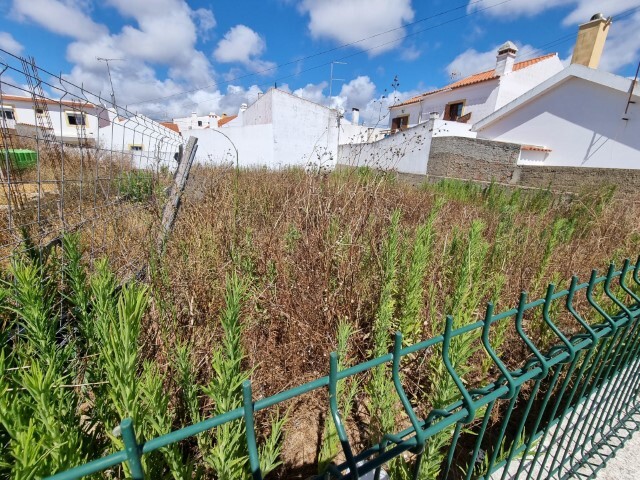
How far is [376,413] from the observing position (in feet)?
5.55

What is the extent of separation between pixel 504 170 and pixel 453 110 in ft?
42.9

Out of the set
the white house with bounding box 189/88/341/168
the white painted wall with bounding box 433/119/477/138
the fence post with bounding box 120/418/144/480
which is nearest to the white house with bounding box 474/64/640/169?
the white painted wall with bounding box 433/119/477/138

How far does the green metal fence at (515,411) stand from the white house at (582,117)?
36.1 ft

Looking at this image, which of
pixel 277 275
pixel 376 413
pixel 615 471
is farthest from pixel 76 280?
pixel 615 471

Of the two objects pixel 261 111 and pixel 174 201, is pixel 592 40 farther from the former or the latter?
pixel 261 111

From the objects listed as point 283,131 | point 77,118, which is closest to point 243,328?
point 77,118

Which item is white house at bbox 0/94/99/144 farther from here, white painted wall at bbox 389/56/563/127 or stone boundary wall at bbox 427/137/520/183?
white painted wall at bbox 389/56/563/127

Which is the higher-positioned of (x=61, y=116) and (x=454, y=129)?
(x=454, y=129)

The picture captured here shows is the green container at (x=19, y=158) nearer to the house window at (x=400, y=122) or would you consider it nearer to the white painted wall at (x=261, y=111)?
the white painted wall at (x=261, y=111)

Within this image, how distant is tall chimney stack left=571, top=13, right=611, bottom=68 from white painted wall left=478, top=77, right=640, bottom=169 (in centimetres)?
208

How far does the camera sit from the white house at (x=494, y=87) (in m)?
16.7

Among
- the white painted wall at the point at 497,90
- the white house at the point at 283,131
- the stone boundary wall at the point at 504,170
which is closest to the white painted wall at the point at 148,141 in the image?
the stone boundary wall at the point at 504,170

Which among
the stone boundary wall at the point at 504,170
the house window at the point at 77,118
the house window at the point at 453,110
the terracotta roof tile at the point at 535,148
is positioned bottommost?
the house window at the point at 77,118

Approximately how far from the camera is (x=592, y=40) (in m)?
11.5
